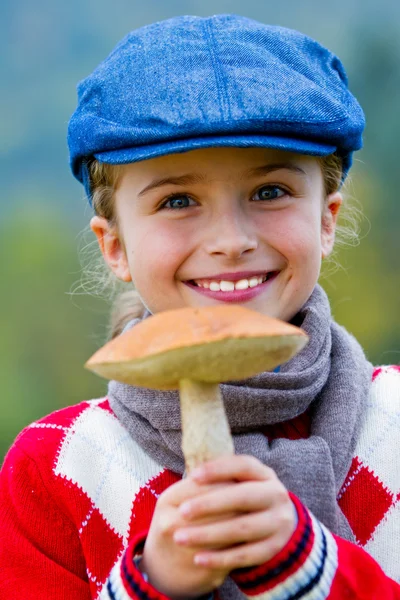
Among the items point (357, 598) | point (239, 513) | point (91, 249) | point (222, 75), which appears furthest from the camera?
point (91, 249)

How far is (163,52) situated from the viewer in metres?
1.52

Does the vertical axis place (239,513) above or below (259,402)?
above

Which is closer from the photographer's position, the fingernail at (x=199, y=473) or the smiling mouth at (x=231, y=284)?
the fingernail at (x=199, y=473)

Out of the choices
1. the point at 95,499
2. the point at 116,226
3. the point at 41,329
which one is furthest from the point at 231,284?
the point at 41,329

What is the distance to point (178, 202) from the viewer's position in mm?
1575

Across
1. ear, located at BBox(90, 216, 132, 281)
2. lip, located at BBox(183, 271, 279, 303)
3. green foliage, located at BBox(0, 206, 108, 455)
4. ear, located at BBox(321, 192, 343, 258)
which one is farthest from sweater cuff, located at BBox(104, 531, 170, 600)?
green foliage, located at BBox(0, 206, 108, 455)

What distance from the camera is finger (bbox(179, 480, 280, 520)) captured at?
3.26ft

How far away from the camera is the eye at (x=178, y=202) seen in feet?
5.14

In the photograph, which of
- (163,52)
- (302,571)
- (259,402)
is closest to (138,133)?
(163,52)

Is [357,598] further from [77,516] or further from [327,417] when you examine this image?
[77,516]

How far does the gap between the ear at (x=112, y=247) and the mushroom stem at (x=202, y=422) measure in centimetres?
85

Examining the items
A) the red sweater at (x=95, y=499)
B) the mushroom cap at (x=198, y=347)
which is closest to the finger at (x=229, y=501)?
the mushroom cap at (x=198, y=347)

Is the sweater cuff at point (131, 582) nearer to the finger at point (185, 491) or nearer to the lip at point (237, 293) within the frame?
the finger at point (185, 491)

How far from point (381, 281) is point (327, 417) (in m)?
3.53
